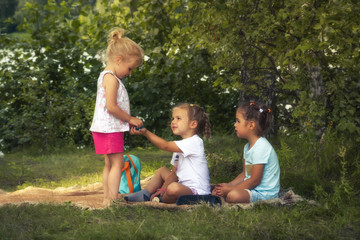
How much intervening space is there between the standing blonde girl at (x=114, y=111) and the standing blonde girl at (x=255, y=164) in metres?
0.90

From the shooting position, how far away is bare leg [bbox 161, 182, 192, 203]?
382cm

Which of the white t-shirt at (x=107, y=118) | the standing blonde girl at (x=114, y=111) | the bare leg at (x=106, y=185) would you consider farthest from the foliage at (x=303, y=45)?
the bare leg at (x=106, y=185)

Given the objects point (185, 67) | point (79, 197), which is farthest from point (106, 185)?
point (185, 67)

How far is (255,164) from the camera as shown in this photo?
3873mm

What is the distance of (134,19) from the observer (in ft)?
26.9

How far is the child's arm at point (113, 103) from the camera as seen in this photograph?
12.9 feet

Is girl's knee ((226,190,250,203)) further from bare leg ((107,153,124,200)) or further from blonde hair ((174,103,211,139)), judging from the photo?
bare leg ((107,153,124,200))

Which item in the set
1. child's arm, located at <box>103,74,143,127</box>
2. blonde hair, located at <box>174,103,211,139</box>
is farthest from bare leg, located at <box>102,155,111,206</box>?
blonde hair, located at <box>174,103,211,139</box>

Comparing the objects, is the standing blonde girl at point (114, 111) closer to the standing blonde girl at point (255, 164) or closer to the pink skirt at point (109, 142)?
the pink skirt at point (109, 142)

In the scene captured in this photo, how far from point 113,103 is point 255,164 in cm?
130

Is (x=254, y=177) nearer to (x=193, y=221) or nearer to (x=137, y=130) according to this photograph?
(x=193, y=221)

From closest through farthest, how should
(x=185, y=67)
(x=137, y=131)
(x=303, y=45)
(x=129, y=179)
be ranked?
(x=137, y=131)
(x=129, y=179)
(x=303, y=45)
(x=185, y=67)

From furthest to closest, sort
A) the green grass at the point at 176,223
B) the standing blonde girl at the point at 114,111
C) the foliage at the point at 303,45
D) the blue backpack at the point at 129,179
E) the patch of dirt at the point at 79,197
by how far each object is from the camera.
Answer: the foliage at the point at 303,45, the blue backpack at the point at 129,179, the standing blonde girl at the point at 114,111, the patch of dirt at the point at 79,197, the green grass at the point at 176,223

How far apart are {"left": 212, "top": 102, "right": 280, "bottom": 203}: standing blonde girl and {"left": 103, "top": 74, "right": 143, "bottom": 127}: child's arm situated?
0.90m
